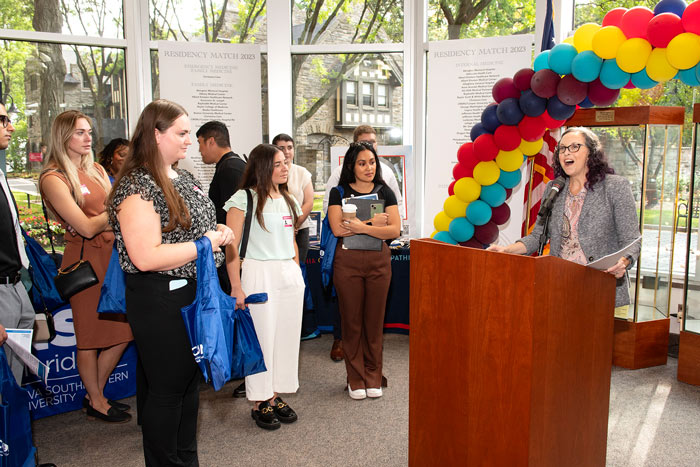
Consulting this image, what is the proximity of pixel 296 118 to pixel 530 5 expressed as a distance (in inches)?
94.0

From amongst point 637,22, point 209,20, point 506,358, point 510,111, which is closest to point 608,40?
point 637,22

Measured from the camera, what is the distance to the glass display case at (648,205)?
13.1ft

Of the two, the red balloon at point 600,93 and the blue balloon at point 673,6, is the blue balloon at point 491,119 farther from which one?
the blue balloon at point 673,6

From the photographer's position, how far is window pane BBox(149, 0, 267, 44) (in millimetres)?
5297

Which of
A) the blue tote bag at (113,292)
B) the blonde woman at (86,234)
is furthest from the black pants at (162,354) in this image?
the blonde woman at (86,234)

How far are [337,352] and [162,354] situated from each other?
2457mm

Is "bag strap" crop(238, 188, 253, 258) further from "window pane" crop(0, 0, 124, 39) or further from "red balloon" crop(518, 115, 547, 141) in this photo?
"window pane" crop(0, 0, 124, 39)

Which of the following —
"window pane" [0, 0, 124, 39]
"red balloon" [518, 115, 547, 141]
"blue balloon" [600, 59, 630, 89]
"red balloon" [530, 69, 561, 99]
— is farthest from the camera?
"window pane" [0, 0, 124, 39]

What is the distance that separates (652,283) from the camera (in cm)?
421

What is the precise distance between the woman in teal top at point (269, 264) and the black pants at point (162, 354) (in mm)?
906

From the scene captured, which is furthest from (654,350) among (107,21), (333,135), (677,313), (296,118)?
(107,21)

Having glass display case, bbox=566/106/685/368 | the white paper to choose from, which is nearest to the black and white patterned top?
the white paper

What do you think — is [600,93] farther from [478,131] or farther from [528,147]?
[478,131]

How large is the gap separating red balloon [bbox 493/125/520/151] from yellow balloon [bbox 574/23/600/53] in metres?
0.53
